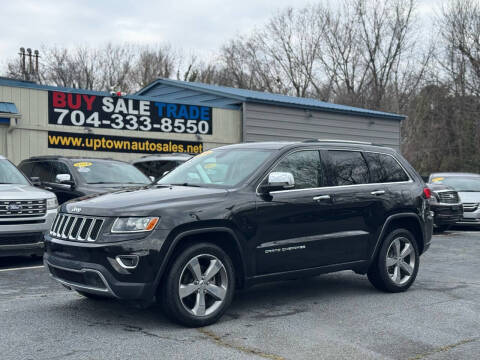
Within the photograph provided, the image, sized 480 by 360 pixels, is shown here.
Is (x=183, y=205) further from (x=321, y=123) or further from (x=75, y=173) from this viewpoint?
(x=321, y=123)

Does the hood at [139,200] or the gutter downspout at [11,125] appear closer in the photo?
the hood at [139,200]

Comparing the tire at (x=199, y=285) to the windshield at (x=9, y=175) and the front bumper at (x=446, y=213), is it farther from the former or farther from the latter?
the front bumper at (x=446, y=213)

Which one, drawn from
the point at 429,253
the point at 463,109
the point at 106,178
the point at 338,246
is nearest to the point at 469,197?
the point at 429,253

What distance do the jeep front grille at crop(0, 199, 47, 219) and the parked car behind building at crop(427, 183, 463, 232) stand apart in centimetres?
915

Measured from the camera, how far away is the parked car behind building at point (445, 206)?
14.3 m

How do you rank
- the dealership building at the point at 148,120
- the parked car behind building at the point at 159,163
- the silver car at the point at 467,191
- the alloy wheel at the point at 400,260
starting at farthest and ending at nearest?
the silver car at the point at 467,191, the dealership building at the point at 148,120, the parked car behind building at the point at 159,163, the alloy wheel at the point at 400,260

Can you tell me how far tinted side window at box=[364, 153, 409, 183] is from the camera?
713 centimetres

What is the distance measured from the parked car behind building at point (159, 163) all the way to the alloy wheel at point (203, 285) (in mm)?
7794

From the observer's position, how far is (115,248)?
16.6ft

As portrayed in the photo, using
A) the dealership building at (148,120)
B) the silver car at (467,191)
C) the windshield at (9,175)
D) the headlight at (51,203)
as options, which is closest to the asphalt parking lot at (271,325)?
the headlight at (51,203)

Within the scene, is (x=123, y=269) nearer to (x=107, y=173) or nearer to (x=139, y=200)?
(x=139, y=200)

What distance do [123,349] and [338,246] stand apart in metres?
2.69

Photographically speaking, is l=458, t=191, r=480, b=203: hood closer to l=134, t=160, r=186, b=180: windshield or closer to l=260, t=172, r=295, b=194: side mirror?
l=134, t=160, r=186, b=180: windshield

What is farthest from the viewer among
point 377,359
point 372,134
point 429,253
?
point 372,134
